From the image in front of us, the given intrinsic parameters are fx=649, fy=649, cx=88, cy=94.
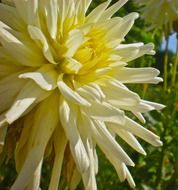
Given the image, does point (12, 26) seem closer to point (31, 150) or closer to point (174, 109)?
point (31, 150)

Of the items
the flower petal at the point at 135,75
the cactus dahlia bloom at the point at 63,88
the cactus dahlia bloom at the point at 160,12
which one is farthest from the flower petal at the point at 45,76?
the cactus dahlia bloom at the point at 160,12

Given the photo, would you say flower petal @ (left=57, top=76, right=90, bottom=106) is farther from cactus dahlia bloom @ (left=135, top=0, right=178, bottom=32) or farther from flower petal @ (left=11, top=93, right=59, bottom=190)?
cactus dahlia bloom @ (left=135, top=0, right=178, bottom=32)

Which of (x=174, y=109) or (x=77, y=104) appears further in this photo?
(x=174, y=109)

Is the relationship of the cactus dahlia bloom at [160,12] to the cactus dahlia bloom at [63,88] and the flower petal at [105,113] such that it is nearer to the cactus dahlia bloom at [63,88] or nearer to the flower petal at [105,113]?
the cactus dahlia bloom at [63,88]

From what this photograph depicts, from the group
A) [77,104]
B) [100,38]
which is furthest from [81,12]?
[77,104]

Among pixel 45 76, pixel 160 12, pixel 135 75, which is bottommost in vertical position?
pixel 160 12

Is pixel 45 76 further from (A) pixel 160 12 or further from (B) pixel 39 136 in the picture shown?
(A) pixel 160 12

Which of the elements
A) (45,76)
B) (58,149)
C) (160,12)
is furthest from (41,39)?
(160,12)
